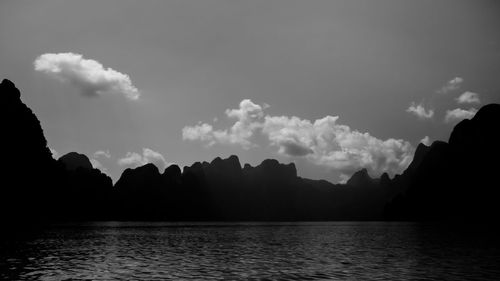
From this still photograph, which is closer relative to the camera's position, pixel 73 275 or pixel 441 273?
pixel 73 275

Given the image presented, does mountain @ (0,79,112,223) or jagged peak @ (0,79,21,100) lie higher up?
jagged peak @ (0,79,21,100)

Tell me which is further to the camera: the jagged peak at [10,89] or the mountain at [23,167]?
the jagged peak at [10,89]

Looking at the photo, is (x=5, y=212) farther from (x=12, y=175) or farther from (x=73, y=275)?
(x=73, y=275)

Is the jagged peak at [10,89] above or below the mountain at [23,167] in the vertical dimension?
above

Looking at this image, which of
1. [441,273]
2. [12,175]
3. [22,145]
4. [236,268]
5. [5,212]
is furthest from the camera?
[22,145]

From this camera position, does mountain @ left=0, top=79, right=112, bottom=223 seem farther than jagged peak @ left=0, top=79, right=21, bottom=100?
No

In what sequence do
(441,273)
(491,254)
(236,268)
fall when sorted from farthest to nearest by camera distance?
(491,254)
(236,268)
(441,273)

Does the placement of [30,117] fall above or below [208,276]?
above

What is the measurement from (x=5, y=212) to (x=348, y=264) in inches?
4988

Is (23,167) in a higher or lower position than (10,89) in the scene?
lower

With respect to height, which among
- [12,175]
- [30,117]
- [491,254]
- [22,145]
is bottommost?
[491,254]

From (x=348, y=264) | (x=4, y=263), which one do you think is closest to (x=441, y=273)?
(x=348, y=264)

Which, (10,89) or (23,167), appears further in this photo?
(10,89)

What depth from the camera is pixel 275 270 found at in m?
31.5
